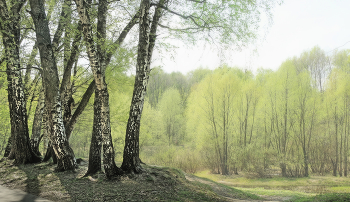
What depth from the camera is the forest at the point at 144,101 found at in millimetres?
5988

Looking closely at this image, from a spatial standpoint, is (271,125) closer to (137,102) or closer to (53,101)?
(137,102)

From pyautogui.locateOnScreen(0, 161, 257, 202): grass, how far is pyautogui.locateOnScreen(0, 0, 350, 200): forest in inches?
13.2

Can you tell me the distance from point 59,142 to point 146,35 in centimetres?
360

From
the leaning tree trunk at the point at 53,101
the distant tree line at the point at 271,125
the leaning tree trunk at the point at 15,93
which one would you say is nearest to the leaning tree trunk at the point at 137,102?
the leaning tree trunk at the point at 53,101

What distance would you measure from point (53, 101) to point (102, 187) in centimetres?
280

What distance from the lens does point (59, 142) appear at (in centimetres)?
624

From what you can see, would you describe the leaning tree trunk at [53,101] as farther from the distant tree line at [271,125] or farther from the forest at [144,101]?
the distant tree line at [271,125]

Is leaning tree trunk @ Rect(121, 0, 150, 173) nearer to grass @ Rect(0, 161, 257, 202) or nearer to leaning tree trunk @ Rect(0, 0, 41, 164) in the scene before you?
grass @ Rect(0, 161, 257, 202)

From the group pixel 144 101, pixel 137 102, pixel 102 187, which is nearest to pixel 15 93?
pixel 137 102

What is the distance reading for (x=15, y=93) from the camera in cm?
762

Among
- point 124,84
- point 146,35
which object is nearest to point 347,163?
point 124,84

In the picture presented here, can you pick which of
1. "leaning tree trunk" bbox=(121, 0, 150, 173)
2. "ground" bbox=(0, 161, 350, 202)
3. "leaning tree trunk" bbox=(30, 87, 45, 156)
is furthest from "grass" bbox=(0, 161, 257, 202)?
"leaning tree trunk" bbox=(30, 87, 45, 156)

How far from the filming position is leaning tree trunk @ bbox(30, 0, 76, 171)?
20.5 feet

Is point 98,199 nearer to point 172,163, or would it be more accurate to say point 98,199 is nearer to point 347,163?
point 172,163
